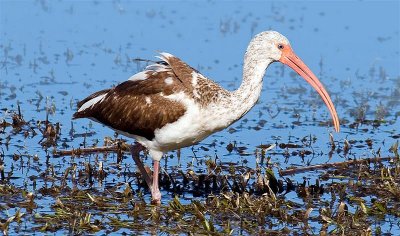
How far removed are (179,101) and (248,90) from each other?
69cm

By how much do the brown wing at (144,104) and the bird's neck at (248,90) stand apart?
476 millimetres

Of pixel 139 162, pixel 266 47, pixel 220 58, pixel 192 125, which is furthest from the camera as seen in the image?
pixel 220 58

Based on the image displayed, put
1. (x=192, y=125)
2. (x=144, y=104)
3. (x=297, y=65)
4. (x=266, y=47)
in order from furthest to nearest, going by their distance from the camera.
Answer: (x=297, y=65), (x=144, y=104), (x=266, y=47), (x=192, y=125)

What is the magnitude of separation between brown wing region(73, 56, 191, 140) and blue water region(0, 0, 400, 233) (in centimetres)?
88

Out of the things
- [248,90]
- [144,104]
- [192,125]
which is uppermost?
[248,90]

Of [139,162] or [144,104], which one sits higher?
[144,104]

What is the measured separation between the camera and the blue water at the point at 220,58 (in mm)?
13914

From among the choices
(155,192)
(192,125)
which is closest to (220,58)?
(155,192)

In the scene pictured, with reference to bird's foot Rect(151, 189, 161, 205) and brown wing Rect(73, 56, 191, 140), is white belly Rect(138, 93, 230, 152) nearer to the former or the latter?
brown wing Rect(73, 56, 191, 140)

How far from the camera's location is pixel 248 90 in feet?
34.6

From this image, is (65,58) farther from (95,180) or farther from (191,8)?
(95,180)

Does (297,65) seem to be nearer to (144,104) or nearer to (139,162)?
(144,104)

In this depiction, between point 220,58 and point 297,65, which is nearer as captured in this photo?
point 297,65

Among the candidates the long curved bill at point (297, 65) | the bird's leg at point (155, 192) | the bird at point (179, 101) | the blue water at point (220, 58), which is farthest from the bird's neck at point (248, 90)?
the blue water at point (220, 58)
